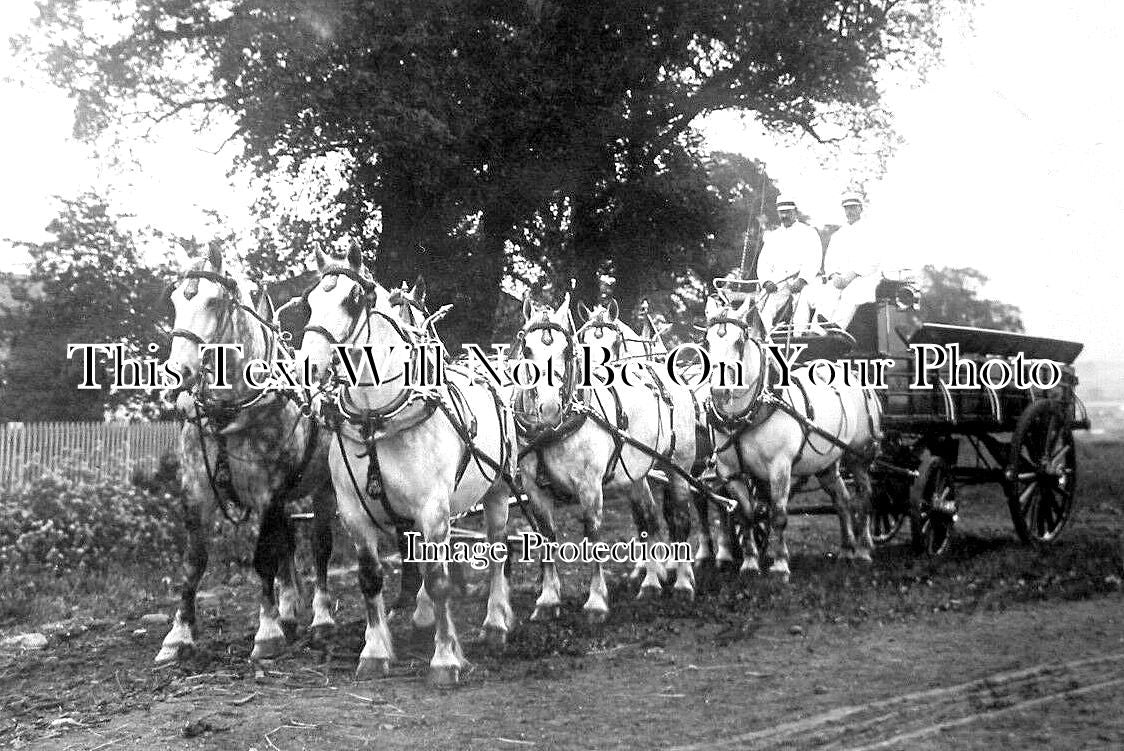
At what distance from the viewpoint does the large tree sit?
8.83 meters

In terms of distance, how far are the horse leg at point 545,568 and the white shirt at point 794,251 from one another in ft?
11.3

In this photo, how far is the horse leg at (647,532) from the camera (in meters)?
7.90

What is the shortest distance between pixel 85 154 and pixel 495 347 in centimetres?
385

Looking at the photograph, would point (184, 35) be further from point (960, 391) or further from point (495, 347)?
point (960, 391)

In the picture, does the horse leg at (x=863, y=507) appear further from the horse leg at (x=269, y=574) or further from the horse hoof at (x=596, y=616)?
the horse leg at (x=269, y=574)

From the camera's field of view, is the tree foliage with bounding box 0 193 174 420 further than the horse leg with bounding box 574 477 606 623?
Yes

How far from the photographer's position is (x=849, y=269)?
9.12 metres

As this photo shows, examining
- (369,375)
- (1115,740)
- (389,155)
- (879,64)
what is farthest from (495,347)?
(1115,740)

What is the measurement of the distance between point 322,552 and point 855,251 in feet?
17.4

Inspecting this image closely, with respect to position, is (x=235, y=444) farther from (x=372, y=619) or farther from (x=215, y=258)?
(x=372, y=619)

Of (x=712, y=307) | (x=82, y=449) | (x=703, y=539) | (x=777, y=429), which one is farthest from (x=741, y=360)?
(x=82, y=449)

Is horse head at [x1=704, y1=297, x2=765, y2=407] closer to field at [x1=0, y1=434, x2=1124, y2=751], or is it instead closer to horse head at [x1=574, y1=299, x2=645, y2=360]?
horse head at [x1=574, y1=299, x2=645, y2=360]

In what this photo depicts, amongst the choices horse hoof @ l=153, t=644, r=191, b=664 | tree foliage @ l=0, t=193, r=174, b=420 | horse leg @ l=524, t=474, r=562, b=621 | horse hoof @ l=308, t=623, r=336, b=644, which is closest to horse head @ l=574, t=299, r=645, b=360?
horse leg @ l=524, t=474, r=562, b=621

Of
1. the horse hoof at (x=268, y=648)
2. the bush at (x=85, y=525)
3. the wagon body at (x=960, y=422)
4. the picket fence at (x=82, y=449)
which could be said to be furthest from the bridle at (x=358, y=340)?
the wagon body at (x=960, y=422)
